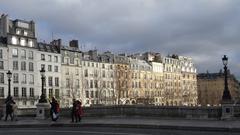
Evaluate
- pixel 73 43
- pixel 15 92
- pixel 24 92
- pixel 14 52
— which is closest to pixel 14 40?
pixel 14 52

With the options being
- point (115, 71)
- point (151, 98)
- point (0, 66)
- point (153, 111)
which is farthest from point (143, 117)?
point (151, 98)

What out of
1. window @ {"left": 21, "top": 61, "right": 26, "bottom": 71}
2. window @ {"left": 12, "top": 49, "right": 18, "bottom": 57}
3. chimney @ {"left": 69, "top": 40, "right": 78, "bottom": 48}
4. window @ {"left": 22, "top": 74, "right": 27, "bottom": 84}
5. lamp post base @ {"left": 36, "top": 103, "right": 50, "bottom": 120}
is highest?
chimney @ {"left": 69, "top": 40, "right": 78, "bottom": 48}

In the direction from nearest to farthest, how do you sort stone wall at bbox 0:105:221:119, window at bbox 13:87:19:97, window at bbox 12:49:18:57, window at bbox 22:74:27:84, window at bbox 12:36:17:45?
1. stone wall at bbox 0:105:221:119
2. window at bbox 13:87:19:97
3. window at bbox 12:49:18:57
4. window at bbox 12:36:17:45
5. window at bbox 22:74:27:84

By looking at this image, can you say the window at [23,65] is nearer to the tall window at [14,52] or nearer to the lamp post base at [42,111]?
the tall window at [14,52]

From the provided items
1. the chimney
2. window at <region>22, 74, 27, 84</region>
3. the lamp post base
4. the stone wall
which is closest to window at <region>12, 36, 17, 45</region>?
window at <region>22, 74, 27, 84</region>

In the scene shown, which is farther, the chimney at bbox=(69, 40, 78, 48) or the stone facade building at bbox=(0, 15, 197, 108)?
the chimney at bbox=(69, 40, 78, 48)

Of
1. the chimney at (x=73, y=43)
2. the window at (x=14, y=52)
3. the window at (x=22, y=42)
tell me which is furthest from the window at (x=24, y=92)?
the chimney at (x=73, y=43)

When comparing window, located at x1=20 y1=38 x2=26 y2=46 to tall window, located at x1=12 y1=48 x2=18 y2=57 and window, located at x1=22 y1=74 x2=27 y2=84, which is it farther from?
window, located at x1=22 y1=74 x2=27 y2=84

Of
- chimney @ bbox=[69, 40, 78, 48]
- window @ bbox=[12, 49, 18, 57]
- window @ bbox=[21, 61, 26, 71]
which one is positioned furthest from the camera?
chimney @ bbox=[69, 40, 78, 48]

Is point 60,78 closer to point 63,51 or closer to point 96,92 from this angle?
point 63,51

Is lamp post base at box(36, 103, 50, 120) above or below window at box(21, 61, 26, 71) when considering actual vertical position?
below

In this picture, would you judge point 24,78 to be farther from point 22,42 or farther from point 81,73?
point 81,73

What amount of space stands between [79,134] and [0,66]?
263ft

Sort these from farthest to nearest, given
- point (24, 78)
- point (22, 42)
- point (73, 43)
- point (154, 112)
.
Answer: point (73, 43) < point (22, 42) < point (24, 78) < point (154, 112)
